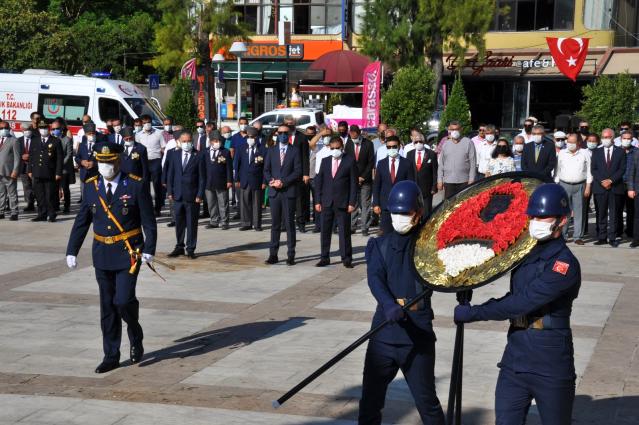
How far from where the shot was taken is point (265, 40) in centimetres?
5259

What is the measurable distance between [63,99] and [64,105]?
17 centimetres

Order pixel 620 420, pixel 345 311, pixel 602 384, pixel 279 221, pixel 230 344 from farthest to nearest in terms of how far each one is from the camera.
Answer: pixel 279 221 < pixel 345 311 < pixel 230 344 < pixel 602 384 < pixel 620 420

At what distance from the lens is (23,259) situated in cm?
1462

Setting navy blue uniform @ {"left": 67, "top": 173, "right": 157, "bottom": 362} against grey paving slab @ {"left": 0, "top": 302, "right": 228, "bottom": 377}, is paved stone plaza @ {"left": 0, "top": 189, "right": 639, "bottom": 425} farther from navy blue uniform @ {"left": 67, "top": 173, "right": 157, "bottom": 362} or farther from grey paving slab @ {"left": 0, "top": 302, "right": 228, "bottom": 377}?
navy blue uniform @ {"left": 67, "top": 173, "right": 157, "bottom": 362}

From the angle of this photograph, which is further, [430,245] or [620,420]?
[620,420]

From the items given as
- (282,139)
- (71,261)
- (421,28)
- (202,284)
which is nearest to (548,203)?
(71,261)

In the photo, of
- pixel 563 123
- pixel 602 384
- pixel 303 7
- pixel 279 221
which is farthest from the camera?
pixel 303 7

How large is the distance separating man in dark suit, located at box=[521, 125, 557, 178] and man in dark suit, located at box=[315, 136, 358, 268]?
4.07 metres

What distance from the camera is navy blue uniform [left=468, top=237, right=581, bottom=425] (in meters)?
5.49

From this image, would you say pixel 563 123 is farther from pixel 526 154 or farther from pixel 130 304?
pixel 130 304

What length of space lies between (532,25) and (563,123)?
15.7 m

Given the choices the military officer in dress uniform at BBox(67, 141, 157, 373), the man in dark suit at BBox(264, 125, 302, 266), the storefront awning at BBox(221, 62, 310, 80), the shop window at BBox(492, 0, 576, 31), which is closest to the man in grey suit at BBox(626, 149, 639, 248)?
the man in dark suit at BBox(264, 125, 302, 266)

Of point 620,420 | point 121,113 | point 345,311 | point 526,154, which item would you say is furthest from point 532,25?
point 620,420

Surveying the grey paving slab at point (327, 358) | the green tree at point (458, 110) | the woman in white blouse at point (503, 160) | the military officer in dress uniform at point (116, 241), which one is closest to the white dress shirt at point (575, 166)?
the woman in white blouse at point (503, 160)
